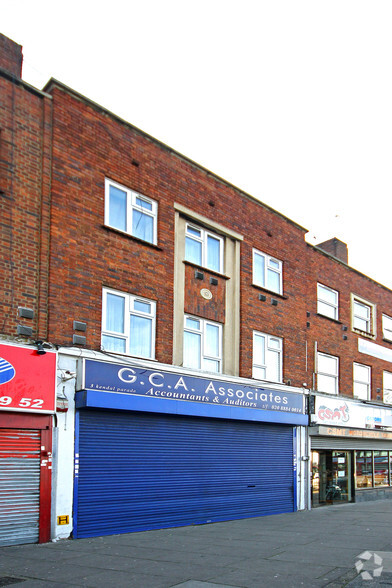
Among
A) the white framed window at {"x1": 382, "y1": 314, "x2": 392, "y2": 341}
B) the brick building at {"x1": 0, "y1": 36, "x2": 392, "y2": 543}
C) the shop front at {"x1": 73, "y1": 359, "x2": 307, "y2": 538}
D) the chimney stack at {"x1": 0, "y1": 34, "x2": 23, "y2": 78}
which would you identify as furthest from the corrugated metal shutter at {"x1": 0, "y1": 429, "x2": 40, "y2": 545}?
the white framed window at {"x1": 382, "y1": 314, "x2": 392, "y2": 341}

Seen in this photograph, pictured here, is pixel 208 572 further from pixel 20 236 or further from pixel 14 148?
pixel 14 148

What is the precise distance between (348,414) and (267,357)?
5316 mm

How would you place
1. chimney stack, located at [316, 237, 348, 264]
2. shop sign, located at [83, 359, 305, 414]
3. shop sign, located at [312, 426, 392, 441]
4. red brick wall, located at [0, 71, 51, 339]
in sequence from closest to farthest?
red brick wall, located at [0, 71, 51, 339] < shop sign, located at [83, 359, 305, 414] < shop sign, located at [312, 426, 392, 441] < chimney stack, located at [316, 237, 348, 264]

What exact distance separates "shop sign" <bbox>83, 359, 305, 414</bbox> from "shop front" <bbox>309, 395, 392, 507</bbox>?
203cm

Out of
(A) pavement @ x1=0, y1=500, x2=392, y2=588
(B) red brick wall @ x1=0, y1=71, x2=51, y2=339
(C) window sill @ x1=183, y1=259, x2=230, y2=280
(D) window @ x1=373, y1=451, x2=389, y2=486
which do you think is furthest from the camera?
(D) window @ x1=373, y1=451, x2=389, y2=486

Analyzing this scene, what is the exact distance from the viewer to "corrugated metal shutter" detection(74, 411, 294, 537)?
12703 mm

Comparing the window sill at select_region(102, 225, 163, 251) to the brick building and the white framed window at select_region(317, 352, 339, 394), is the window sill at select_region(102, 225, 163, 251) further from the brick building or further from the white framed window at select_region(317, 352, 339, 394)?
the white framed window at select_region(317, 352, 339, 394)

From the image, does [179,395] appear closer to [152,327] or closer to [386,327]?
[152,327]

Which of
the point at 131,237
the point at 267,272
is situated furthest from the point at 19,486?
the point at 267,272

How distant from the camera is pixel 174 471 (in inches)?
575

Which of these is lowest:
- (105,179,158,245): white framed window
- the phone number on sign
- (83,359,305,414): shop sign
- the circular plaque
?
the phone number on sign

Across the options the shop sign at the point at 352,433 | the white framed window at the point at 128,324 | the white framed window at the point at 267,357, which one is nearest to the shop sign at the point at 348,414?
the shop sign at the point at 352,433

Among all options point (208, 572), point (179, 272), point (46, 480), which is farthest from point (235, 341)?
point (208, 572)

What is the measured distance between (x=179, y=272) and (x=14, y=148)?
526cm
